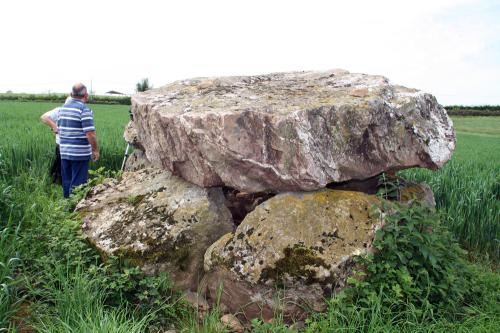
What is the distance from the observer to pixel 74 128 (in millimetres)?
6082

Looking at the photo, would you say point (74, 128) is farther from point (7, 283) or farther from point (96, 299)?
point (96, 299)

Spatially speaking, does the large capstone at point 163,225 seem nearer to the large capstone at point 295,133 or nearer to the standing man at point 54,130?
the large capstone at point 295,133

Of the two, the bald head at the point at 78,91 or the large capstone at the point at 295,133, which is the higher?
the bald head at the point at 78,91

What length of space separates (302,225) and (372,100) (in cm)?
130

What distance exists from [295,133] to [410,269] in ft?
4.66

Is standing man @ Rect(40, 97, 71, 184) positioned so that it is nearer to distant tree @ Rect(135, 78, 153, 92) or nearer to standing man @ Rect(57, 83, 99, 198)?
standing man @ Rect(57, 83, 99, 198)

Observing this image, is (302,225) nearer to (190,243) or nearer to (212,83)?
(190,243)

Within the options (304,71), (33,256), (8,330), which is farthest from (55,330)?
(304,71)

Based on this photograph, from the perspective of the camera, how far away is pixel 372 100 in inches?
155

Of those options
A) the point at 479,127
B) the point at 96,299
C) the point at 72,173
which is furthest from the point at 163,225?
the point at 479,127

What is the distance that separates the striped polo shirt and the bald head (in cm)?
8

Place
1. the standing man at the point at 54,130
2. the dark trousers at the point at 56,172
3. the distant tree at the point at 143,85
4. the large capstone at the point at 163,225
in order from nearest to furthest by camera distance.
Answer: the large capstone at the point at 163,225 → the standing man at the point at 54,130 → the dark trousers at the point at 56,172 → the distant tree at the point at 143,85

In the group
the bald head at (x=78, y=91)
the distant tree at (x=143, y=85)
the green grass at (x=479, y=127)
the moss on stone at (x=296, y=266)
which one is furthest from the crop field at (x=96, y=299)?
the distant tree at (x=143, y=85)

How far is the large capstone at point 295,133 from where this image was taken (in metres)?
3.67
